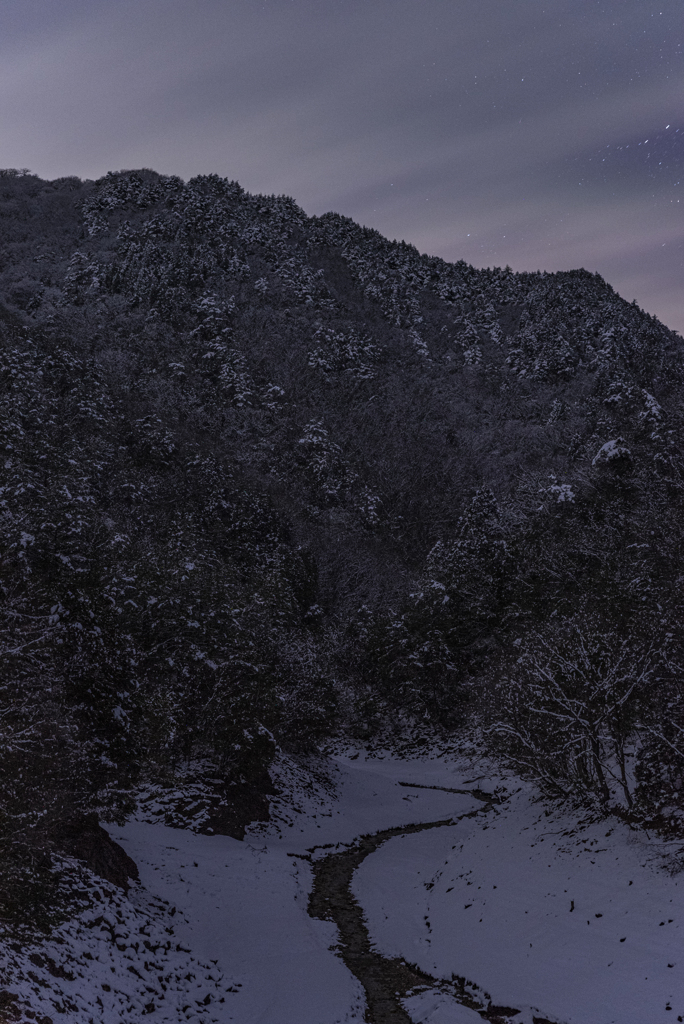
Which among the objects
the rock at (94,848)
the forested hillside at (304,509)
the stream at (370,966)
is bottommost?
the stream at (370,966)

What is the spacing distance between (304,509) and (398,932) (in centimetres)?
5799

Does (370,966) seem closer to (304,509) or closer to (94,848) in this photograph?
(94,848)

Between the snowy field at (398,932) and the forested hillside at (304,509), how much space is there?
1.51 meters

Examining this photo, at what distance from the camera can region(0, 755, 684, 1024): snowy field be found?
39.4ft

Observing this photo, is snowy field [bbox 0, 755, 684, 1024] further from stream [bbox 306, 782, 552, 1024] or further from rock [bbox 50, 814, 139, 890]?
rock [bbox 50, 814, 139, 890]

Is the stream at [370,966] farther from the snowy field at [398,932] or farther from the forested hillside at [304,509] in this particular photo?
the forested hillside at [304,509]

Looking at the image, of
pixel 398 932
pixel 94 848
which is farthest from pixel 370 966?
pixel 94 848

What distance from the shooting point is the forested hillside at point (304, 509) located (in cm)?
1789

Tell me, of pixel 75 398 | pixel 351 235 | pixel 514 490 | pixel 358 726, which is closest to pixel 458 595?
pixel 358 726

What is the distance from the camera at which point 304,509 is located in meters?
74.9

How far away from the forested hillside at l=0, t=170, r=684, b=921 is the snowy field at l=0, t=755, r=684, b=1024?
1.51 metres

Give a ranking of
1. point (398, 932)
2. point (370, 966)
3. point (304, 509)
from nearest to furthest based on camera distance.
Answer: point (370, 966) → point (398, 932) → point (304, 509)

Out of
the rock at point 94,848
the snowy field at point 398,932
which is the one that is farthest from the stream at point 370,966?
the rock at point 94,848

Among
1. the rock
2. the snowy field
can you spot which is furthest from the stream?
the rock
